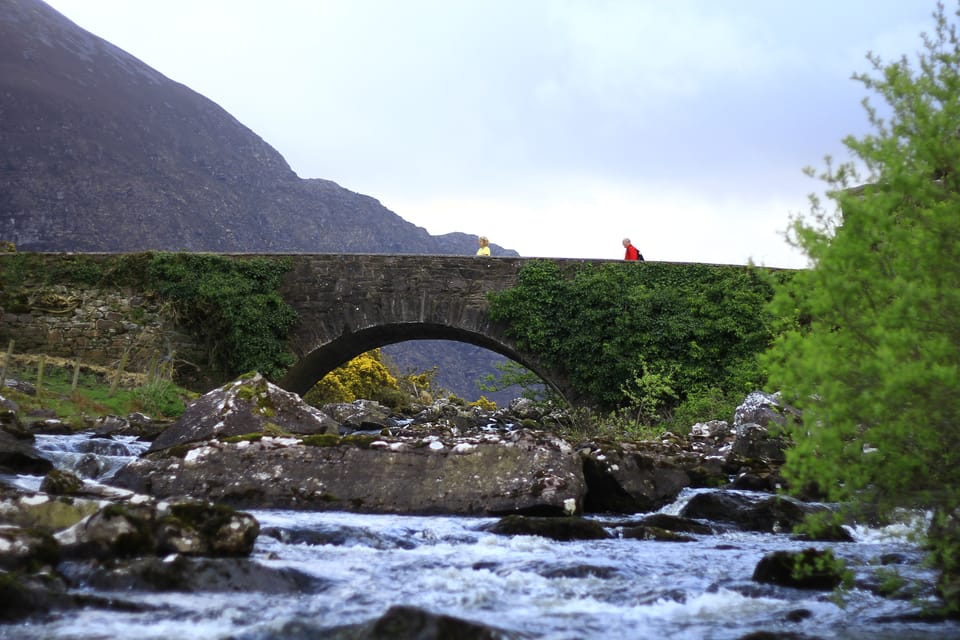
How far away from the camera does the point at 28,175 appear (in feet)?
201

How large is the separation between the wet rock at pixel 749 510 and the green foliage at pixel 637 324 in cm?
799

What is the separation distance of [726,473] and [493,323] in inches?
285

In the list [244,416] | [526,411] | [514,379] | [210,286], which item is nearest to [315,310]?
[210,286]

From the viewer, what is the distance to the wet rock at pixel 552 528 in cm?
703

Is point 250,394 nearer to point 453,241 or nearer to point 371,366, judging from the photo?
point 371,366

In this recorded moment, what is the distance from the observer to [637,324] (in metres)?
16.6

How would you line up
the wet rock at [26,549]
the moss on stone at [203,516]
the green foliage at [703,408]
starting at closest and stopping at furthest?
1. the wet rock at [26,549]
2. the moss on stone at [203,516]
3. the green foliage at [703,408]

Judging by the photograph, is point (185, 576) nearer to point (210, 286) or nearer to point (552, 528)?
point (552, 528)

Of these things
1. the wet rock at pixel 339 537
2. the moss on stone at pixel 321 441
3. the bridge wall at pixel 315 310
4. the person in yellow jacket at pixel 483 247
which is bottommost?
the wet rock at pixel 339 537

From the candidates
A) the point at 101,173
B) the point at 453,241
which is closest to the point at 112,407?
the point at 101,173

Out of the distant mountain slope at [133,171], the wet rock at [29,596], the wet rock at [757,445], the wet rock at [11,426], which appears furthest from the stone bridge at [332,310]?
the distant mountain slope at [133,171]

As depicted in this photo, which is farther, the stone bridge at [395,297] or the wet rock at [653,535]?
the stone bridge at [395,297]

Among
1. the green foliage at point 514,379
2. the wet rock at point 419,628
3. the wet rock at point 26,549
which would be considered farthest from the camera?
the green foliage at point 514,379

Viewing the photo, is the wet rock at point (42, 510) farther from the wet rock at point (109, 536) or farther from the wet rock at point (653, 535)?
the wet rock at point (653, 535)
